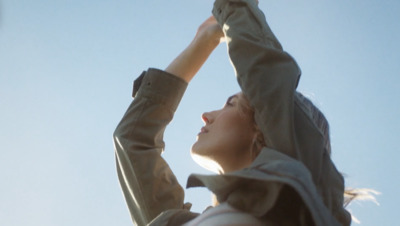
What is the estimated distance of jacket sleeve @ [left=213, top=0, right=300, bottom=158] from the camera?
1.57 meters

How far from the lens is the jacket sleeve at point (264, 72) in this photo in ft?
5.16

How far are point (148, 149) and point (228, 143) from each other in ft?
1.41

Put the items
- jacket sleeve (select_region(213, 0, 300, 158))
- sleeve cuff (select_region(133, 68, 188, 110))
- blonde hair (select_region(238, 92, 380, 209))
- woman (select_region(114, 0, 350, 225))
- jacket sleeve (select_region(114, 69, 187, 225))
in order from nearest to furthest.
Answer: woman (select_region(114, 0, 350, 225)) → jacket sleeve (select_region(213, 0, 300, 158)) → blonde hair (select_region(238, 92, 380, 209)) → jacket sleeve (select_region(114, 69, 187, 225)) → sleeve cuff (select_region(133, 68, 188, 110))

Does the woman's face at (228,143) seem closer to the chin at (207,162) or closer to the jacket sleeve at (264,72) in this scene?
the chin at (207,162)

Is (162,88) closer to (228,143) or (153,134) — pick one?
(153,134)

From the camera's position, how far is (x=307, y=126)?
1.62m

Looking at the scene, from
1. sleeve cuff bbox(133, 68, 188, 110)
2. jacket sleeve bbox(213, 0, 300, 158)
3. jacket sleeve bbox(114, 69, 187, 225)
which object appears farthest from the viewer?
sleeve cuff bbox(133, 68, 188, 110)

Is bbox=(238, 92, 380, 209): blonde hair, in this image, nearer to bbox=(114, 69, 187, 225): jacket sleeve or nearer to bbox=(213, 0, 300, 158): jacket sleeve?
bbox=(213, 0, 300, 158): jacket sleeve

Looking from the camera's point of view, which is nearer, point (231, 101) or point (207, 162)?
point (207, 162)

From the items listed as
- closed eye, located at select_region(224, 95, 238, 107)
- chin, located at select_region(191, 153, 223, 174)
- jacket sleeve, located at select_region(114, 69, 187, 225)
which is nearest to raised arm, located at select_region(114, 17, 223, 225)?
jacket sleeve, located at select_region(114, 69, 187, 225)

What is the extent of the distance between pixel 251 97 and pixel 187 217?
1.55 ft

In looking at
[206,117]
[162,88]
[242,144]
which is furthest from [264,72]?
[162,88]

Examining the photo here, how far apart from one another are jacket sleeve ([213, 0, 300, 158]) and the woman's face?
0.25 meters

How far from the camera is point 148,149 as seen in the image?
2.15 metres
